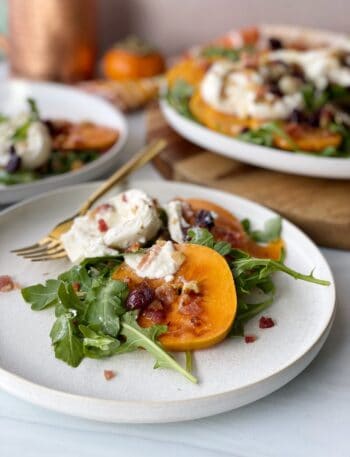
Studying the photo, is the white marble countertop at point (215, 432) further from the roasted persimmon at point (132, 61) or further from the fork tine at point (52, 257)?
the roasted persimmon at point (132, 61)

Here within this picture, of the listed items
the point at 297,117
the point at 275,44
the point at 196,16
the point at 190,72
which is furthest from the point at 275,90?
the point at 196,16

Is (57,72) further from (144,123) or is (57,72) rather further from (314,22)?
(314,22)

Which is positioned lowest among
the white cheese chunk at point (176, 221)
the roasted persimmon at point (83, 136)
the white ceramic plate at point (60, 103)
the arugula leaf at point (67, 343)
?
the white ceramic plate at point (60, 103)

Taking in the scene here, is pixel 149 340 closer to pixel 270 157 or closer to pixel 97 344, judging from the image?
pixel 97 344

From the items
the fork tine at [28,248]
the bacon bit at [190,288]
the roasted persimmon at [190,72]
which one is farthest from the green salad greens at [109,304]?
the roasted persimmon at [190,72]

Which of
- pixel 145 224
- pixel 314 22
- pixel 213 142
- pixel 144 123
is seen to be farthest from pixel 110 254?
pixel 314 22

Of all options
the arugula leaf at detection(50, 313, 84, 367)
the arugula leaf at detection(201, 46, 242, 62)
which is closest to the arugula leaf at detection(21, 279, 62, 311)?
the arugula leaf at detection(50, 313, 84, 367)
